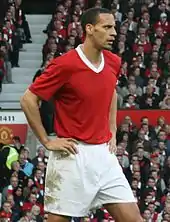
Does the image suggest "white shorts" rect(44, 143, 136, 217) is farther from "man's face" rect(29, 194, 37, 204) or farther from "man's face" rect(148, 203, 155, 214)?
"man's face" rect(148, 203, 155, 214)

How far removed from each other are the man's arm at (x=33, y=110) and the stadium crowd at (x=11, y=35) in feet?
43.0

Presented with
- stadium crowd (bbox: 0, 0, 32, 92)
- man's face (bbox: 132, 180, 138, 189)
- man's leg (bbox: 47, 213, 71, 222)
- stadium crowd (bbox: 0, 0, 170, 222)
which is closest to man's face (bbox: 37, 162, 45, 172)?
stadium crowd (bbox: 0, 0, 170, 222)

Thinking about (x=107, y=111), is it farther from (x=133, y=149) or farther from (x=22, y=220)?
(x=133, y=149)

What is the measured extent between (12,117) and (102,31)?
1127 cm

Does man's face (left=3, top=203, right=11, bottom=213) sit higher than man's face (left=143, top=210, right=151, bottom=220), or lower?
higher

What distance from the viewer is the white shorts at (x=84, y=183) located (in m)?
7.27

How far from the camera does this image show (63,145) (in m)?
7.23

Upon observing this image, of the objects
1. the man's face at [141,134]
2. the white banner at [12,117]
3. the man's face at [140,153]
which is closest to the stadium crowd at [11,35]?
the white banner at [12,117]

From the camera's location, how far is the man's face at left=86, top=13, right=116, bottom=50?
722 cm

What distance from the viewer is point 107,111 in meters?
7.33

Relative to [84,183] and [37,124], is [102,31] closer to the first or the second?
[37,124]

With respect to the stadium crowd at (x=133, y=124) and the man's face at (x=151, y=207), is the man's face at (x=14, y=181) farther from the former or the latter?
the man's face at (x=151, y=207)

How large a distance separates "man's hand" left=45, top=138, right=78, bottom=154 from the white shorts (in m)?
0.05

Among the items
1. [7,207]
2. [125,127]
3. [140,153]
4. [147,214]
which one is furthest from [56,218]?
[125,127]
